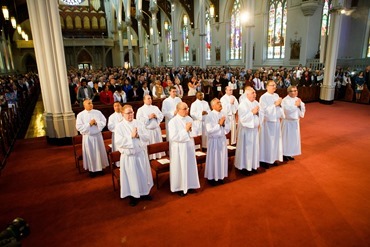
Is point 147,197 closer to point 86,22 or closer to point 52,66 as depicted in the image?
point 52,66

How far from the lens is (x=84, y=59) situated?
40781 mm

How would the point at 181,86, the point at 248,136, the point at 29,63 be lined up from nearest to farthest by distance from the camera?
the point at 248,136
the point at 181,86
the point at 29,63

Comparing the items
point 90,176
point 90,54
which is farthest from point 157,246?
point 90,54

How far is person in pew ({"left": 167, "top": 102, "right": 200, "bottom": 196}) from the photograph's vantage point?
15.9 ft

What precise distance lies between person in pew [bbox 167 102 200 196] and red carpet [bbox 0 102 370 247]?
0.83 feet

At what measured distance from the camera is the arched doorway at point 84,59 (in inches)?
1588

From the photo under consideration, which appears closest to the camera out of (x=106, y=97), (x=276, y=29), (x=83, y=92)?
(x=83, y=92)

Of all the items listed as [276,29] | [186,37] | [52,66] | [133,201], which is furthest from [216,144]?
[186,37]

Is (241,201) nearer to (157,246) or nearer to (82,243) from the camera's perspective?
(157,246)

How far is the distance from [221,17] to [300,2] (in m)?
9.24

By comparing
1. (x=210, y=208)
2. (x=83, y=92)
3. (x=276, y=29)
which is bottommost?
(x=210, y=208)

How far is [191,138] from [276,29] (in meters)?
21.0

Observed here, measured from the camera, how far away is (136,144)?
15.2 feet

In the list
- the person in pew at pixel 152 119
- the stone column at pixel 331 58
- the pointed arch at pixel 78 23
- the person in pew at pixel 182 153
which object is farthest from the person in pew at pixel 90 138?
the pointed arch at pixel 78 23
